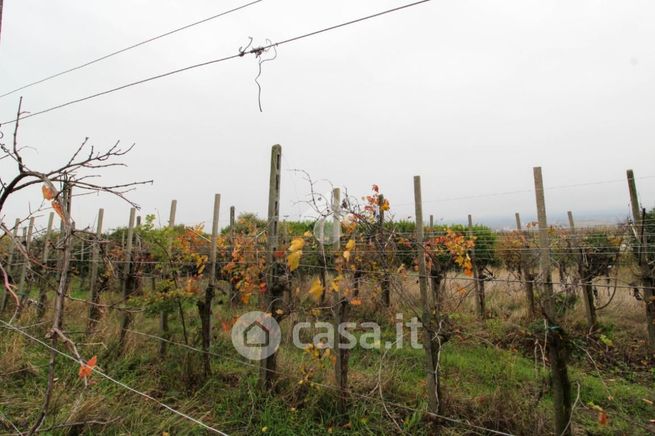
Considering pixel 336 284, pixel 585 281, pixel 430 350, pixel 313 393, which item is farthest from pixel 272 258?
pixel 585 281

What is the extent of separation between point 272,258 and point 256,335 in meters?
0.97

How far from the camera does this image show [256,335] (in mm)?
3727

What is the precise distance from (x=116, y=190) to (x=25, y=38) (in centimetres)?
433

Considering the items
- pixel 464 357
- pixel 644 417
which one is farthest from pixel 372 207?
pixel 644 417

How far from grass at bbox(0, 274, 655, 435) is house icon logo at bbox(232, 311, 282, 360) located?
178mm

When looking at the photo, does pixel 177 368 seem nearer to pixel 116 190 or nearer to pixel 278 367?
pixel 278 367

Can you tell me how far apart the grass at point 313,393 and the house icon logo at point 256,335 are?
0.18 metres

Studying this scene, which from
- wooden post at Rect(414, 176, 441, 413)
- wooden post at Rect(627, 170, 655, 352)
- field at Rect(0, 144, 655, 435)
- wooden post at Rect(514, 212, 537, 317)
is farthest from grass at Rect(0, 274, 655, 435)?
wooden post at Rect(514, 212, 537, 317)

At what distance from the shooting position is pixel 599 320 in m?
5.24

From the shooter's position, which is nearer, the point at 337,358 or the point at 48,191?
the point at 48,191

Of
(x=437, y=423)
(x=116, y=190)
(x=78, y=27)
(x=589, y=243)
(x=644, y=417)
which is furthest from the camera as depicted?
(x=589, y=243)

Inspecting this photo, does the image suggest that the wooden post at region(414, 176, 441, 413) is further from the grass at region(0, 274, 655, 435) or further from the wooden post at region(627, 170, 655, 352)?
the wooden post at region(627, 170, 655, 352)

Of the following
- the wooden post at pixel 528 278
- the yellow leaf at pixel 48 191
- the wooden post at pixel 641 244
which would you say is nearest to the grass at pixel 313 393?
the wooden post at pixel 641 244

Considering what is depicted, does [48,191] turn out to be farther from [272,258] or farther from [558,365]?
[558,365]
